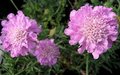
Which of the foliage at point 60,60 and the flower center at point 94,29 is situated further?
the foliage at point 60,60

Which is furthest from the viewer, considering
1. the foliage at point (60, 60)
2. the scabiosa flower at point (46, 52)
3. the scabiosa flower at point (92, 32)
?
the foliage at point (60, 60)

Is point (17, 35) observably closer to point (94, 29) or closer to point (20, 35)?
point (20, 35)

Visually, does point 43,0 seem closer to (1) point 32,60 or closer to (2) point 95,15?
(1) point 32,60

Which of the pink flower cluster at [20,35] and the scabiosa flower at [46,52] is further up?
the pink flower cluster at [20,35]

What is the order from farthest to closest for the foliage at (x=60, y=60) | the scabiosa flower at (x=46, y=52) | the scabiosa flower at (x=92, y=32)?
the foliage at (x=60, y=60), the scabiosa flower at (x=46, y=52), the scabiosa flower at (x=92, y=32)

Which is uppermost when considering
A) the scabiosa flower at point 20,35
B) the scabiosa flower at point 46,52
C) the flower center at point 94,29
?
the scabiosa flower at point 20,35

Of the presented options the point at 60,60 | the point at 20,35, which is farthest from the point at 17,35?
the point at 60,60

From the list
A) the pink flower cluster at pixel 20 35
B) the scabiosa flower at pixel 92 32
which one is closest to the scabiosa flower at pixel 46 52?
the pink flower cluster at pixel 20 35

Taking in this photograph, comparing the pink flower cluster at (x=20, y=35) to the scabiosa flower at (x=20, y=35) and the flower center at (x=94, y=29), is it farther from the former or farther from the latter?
the flower center at (x=94, y=29)
